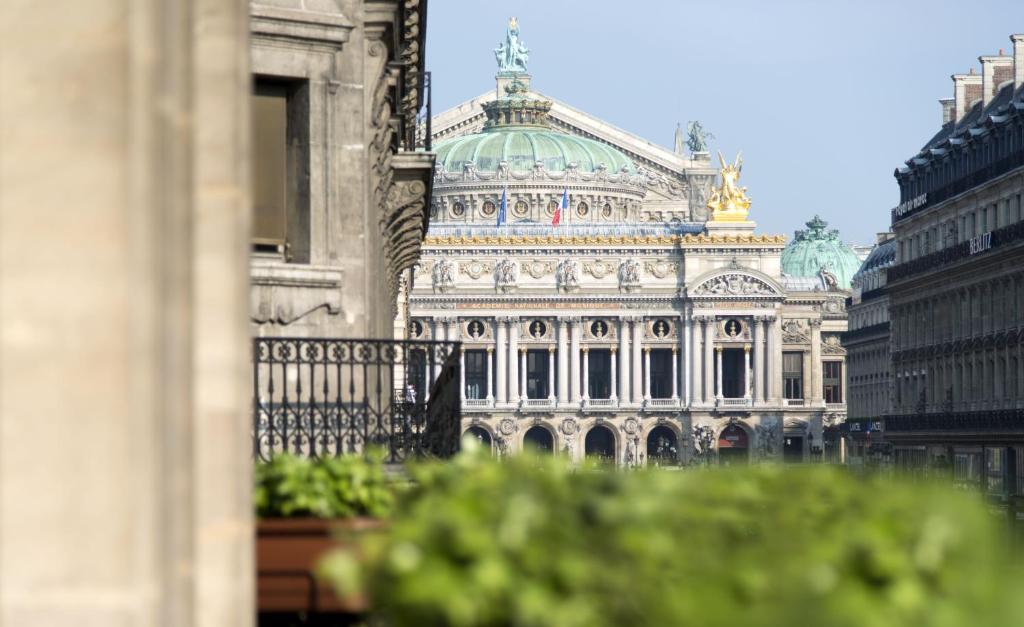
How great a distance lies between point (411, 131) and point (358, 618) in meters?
39.7

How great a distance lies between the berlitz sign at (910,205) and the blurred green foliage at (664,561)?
11161 centimetres

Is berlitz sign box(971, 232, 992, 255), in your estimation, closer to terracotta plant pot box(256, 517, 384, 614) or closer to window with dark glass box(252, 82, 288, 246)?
window with dark glass box(252, 82, 288, 246)

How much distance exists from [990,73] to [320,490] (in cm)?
10507

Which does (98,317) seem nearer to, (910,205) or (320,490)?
(320,490)

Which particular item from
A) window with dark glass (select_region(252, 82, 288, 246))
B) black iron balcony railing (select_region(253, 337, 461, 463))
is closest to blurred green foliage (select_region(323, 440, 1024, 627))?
black iron balcony railing (select_region(253, 337, 461, 463))

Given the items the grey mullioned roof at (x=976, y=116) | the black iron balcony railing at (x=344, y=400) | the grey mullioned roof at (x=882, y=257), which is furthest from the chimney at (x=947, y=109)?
the black iron balcony railing at (x=344, y=400)

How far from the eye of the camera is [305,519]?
1177 centimetres

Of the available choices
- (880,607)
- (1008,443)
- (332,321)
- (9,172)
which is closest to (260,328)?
(332,321)

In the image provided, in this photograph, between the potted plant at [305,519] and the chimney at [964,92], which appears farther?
the chimney at [964,92]

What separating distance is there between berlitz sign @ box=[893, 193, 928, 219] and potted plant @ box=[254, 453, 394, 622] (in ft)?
355

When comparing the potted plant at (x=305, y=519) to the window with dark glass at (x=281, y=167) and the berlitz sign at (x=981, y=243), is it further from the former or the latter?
the berlitz sign at (x=981, y=243)

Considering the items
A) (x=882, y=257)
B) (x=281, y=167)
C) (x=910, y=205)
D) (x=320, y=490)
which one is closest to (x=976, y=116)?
(x=910, y=205)

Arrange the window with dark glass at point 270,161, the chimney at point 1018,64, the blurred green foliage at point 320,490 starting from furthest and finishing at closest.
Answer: the chimney at point 1018,64 < the window with dark glass at point 270,161 < the blurred green foliage at point 320,490

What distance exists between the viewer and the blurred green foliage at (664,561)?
7379 millimetres
